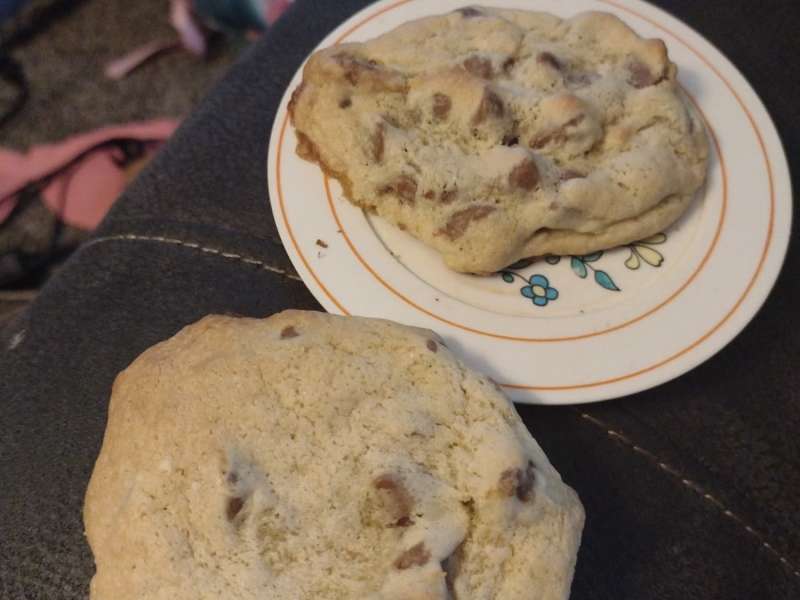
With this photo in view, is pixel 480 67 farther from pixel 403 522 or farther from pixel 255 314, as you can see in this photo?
pixel 403 522

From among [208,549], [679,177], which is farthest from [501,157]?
[208,549]

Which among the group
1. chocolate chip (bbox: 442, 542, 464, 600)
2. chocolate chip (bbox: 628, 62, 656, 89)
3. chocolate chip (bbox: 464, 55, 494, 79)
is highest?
chocolate chip (bbox: 464, 55, 494, 79)

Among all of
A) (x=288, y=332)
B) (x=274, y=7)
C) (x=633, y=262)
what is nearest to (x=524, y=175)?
(x=633, y=262)

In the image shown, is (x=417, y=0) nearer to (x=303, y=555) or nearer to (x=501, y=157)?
(x=501, y=157)

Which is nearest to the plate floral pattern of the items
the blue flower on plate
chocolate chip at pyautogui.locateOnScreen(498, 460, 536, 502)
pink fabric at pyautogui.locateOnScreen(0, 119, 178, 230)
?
the blue flower on plate

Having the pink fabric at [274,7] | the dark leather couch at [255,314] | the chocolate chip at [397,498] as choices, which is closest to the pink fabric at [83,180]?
the pink fabric at [274,7]

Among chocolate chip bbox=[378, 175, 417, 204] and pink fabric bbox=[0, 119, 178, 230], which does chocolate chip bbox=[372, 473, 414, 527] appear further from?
pink fabric bbox=[0, 119, 178, 230]
